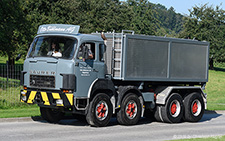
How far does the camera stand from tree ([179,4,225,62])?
68.2 meters

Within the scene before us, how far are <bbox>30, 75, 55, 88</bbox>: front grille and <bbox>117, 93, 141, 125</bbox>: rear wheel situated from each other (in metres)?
2.63

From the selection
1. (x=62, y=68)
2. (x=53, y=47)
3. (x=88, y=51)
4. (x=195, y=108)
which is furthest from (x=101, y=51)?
(x=195, y=108)

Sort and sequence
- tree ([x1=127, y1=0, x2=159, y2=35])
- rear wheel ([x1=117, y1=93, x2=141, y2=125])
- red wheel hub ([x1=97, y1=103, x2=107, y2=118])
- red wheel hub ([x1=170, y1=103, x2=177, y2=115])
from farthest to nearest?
1. tree ([x1=127, y1=0, x2=159, y2=35])
2. red wheel hub ([x1=170, y1=103, x2=177, y2=115])
3. rear wheel ([x1=117, y1=93, x2=141, y2=125])
4. red wheel hub ([x1=97, y1=103, x2=107, y2=118])

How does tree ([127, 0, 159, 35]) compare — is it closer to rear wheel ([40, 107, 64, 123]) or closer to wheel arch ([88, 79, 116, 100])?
rear wheel ([40, 107, 64, 123])

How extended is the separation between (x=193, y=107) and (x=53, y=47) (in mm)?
6564

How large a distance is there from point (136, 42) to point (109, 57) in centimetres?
109

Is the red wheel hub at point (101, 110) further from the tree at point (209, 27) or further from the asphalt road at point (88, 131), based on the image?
the tree at point (209, 27)

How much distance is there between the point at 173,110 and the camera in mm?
15297

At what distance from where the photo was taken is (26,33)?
35.8 m

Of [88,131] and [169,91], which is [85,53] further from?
[169,91]

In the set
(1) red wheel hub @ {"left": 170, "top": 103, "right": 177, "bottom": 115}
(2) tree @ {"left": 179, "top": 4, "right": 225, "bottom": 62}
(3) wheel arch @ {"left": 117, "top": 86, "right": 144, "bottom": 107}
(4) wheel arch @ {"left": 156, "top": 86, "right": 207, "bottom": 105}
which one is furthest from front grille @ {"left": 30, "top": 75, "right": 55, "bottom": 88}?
(2) tree @ {"left": 179, "top": 4, "right": 225, "bottom": 62}

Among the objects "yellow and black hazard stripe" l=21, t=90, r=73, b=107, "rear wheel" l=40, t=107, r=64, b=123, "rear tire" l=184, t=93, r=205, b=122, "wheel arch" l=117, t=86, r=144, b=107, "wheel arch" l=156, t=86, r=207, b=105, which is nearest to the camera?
"yellow and black hazard stripe" l=21, t=90, r=73, b=107

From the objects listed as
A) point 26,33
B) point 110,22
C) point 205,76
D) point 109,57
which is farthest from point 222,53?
point 109,57

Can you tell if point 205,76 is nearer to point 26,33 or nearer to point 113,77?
point 113,77
